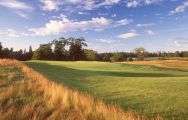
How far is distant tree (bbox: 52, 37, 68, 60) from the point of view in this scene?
322 feet

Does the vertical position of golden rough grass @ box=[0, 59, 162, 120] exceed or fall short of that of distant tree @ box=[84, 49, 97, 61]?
it falls short

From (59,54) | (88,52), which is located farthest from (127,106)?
(88,52)

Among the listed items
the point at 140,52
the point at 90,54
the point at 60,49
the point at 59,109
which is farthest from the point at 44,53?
the point at 59,109

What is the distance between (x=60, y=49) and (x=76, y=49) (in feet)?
21.1

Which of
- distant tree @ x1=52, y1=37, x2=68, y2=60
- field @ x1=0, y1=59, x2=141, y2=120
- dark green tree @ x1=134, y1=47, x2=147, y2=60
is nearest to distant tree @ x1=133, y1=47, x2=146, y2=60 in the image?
dark green tree @ x1=134, y1=47, x2=147, y2=60

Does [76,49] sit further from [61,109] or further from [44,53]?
[61,109]

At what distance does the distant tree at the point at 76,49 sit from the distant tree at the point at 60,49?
244 cm

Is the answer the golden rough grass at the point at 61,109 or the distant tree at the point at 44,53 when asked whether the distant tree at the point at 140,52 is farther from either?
the golden rough grass at the point at 61,109

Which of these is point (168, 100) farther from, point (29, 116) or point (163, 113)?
point (29, 116)

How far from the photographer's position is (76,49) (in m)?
Result: 104

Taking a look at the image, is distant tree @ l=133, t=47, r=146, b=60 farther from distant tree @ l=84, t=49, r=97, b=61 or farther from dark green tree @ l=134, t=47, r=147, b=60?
distant tree @ l=84, t=49, r=97, b=61

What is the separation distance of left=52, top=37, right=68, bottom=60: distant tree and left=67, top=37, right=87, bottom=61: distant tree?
2.44 metres

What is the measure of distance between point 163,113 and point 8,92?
6.48 metres

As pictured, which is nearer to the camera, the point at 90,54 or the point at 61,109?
the point at 61,109
